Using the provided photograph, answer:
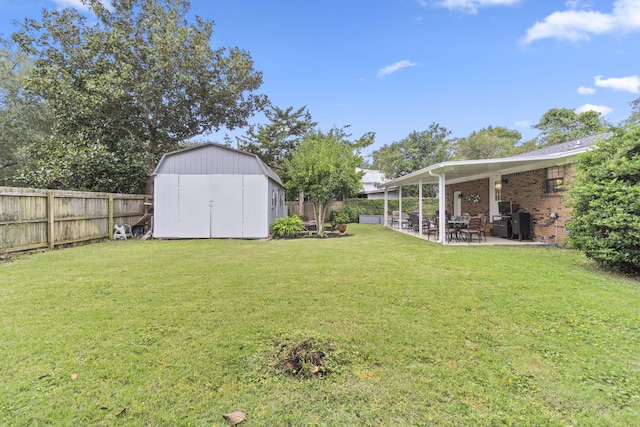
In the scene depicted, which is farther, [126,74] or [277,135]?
[277,135]

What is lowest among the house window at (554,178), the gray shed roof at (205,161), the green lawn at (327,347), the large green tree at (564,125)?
the green lawn at (327,347)

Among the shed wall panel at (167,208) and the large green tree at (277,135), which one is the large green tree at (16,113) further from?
the large green tree at (277,135)

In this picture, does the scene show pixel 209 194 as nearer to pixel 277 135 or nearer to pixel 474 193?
pixel 277 135

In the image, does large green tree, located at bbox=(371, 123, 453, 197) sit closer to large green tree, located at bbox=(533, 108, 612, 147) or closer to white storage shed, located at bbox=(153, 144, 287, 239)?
large green tree, located at bbox=(533, 108, 612, 147)

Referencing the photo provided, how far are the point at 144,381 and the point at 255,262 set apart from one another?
439 cm

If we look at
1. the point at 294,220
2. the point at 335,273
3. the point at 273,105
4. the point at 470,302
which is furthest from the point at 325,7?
the point at 470,302

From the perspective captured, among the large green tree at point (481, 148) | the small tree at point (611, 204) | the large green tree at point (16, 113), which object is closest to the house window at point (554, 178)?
the small tree at point (611, 204)

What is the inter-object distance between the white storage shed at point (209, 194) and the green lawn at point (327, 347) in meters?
5.49

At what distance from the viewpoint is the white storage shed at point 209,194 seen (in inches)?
431

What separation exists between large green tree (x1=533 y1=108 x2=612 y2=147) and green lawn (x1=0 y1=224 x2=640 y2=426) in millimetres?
26559

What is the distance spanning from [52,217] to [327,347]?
30.5 ft

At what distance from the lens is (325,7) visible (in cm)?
1162

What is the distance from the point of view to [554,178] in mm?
9078

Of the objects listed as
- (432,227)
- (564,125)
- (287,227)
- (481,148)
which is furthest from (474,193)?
(564,125)
